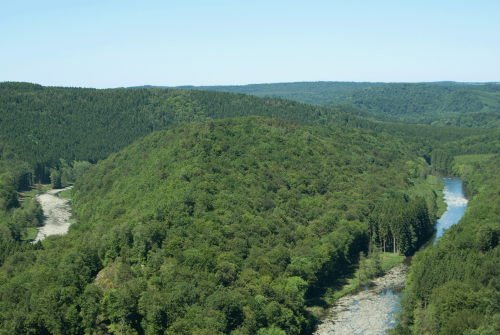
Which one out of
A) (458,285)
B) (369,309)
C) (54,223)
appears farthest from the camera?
(54,223)

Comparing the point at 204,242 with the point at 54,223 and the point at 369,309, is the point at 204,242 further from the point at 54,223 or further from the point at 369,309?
the point at 54,223

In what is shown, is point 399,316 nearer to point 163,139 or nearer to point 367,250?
point 367,250

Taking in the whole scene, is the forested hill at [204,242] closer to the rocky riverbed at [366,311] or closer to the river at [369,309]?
the rocky riverbed at [366,311]

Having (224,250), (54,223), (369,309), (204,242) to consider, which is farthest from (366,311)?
(54,223)

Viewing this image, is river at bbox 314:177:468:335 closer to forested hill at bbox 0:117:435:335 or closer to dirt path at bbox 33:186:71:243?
forested hill at bbox 0:117:435:335

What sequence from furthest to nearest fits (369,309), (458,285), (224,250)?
(369,309), (224,250), (458,285)

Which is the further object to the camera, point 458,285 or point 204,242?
point 204,242

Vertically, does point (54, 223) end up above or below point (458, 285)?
below

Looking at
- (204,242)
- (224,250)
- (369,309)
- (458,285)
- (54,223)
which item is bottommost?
(369,309)
